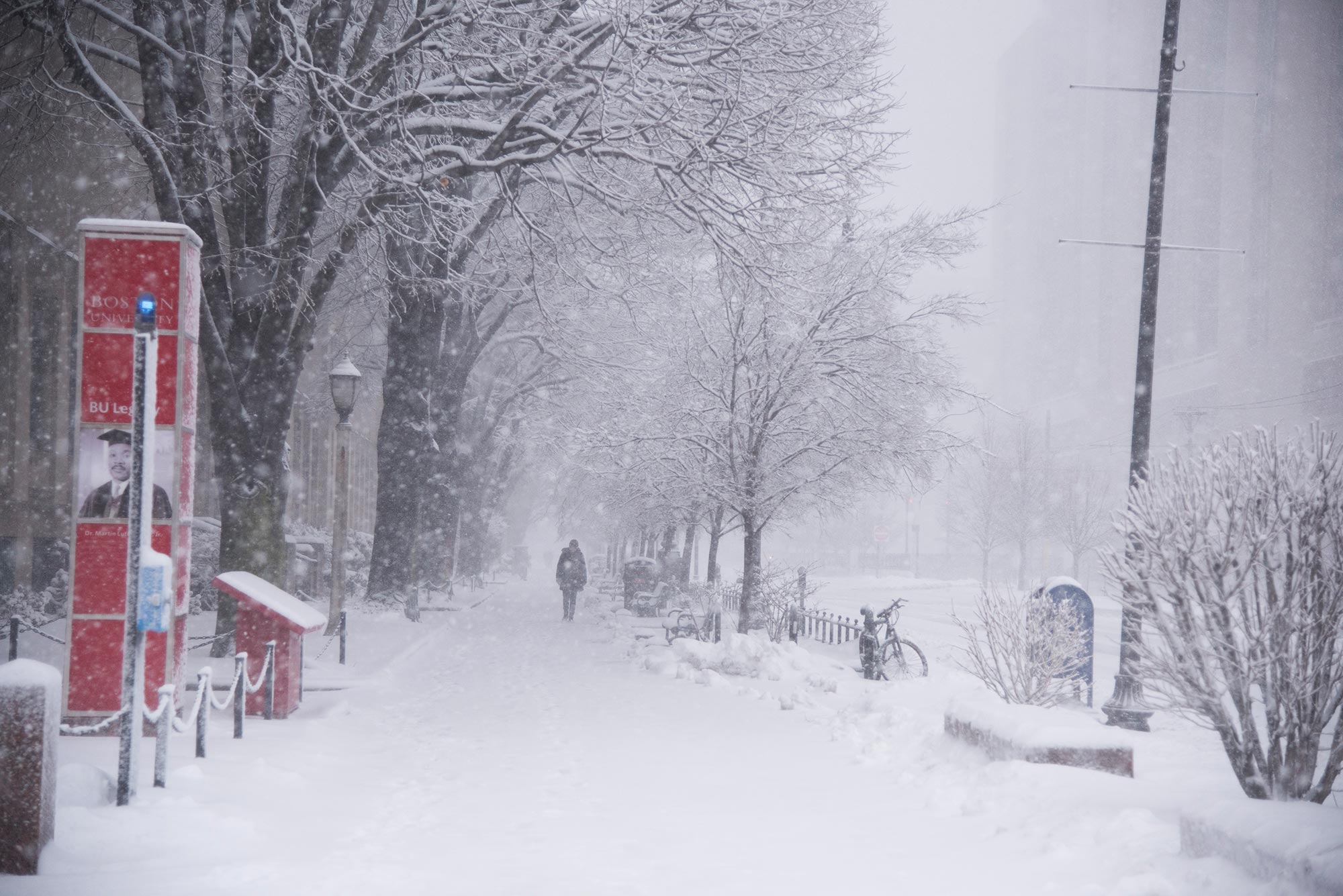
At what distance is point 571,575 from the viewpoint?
24.8m

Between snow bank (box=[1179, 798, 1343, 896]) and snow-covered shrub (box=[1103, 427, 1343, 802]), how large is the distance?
1.17 m

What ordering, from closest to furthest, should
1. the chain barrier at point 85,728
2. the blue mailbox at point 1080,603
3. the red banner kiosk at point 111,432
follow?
the chain barrier at point 85,728 → the red banner kiosk at point 111,432 → the blue mailbox at point 1080,603

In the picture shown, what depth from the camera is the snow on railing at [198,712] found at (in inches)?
244

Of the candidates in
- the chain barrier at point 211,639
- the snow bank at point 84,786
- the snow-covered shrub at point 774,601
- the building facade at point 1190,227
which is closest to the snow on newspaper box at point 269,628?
the chain barrier at point 211,639

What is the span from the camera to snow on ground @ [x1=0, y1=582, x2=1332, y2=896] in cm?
518

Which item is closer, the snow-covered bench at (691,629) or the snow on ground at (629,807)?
the snow on ground at (629,807)

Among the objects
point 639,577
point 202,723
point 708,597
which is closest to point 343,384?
point 708,597

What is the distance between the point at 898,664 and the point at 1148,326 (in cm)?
641

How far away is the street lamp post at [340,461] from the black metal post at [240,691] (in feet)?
22.4

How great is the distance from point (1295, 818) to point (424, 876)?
4235mm

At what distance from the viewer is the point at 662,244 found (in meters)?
18.5

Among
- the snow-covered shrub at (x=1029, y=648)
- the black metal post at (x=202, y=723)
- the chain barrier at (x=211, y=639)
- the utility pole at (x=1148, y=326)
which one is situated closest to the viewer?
Result: the black metal post at (x=202, y=723)

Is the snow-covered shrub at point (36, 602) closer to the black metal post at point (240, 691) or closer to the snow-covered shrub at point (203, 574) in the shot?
the snow-covered shrub at point (203, 574)

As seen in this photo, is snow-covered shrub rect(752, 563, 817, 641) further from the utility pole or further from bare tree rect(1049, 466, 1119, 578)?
bare tree rect(1049, 466, 1119, 578)
